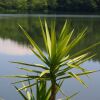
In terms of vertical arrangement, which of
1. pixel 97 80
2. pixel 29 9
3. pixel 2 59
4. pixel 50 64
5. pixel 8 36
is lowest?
pixel 29 9

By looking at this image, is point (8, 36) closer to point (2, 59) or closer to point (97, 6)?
point (2, 59)

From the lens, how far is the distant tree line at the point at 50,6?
71812 mm

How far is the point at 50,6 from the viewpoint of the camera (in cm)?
7575

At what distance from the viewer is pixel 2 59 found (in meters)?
18.9

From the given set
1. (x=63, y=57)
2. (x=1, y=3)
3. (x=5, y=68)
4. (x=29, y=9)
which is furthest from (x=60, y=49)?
(x=29, y=9)

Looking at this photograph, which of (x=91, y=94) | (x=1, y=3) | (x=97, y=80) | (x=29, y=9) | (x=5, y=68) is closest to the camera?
(x=91, y=94)

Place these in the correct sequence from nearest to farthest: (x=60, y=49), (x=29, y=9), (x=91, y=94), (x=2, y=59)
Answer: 1. (x=60, y=49)
2. (x=91, y=94)
3. (x=2, y=59)
4. (x=29, y=9)

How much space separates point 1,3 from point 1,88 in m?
59.8

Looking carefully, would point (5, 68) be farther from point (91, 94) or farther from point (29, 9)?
point (29, 9)

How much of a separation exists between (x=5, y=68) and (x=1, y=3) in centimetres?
5600

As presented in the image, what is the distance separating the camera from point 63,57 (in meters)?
2.55

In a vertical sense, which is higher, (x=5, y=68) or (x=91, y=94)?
(x=91, y=94)

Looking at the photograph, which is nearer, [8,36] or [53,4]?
[8,36]

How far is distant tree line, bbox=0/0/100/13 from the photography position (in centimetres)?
7181
